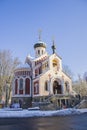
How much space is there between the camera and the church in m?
41.3

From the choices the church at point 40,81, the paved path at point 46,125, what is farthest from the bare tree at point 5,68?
the paved path at point 46,125

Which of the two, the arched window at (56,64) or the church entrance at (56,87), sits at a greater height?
the arched window at (56,64)

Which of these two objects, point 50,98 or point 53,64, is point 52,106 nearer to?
point 50,98

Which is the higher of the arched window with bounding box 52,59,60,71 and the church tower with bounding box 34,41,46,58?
the church tower with bounding box 34,41,46,58

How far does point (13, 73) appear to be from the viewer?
46656 millimetres

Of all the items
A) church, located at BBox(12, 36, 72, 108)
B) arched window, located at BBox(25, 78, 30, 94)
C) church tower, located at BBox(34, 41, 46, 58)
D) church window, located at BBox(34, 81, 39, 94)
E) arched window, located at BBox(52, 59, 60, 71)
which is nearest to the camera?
church, located at BBox(12, 36, 72, 108)

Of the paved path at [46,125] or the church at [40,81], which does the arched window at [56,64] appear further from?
the paved path at [46,125]

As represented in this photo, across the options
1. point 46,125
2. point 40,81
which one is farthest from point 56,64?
point 46,125

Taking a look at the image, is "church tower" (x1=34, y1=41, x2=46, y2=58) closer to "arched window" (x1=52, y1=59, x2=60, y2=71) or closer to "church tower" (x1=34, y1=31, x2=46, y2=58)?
"church tower" (x1=34, y1=31, x2=46, y2=58)

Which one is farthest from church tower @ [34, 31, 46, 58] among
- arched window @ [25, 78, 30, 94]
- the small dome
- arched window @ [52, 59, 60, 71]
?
arched window @ [25, 78, 30, 94]

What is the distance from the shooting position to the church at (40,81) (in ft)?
136

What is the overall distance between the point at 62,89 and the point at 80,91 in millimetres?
23542

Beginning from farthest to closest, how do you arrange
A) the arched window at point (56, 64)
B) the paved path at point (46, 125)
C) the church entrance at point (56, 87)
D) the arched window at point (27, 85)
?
1. the arched window at point (56, 64)
2. the church entrance at point (56, 87)
3. the arched window at point (27, 85)
4. the paved path at point (46, 125)

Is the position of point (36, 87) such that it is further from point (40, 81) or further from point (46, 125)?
point (46, 125)
